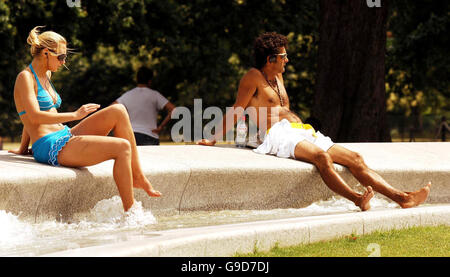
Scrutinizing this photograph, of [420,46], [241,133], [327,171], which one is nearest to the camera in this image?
[327,171]

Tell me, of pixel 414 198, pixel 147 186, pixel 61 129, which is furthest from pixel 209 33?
pixel 147 186

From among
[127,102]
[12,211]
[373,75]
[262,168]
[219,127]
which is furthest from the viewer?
[373,75]

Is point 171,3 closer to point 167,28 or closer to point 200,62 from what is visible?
point 167,28

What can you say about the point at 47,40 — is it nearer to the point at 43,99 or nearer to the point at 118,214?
the point at 43,99

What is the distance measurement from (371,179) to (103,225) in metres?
2.71

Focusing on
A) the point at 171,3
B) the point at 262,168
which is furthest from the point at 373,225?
the point at 171,3

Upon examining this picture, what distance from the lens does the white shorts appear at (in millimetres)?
7586

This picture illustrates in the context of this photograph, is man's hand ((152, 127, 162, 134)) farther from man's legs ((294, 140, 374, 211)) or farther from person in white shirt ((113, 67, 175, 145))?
man's legs ((294, 140, 374, 211))

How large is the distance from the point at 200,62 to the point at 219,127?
1174 cm

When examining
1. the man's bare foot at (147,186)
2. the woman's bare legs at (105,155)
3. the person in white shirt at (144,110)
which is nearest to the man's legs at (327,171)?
the man's bare foot at (147,186)

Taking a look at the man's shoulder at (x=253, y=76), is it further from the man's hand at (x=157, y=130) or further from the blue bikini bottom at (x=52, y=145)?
the blue bikini bottom at (x=52, y=145)

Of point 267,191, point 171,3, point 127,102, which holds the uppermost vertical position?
point 171,3

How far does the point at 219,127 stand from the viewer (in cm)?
807

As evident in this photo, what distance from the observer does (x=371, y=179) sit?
727 centimetres
